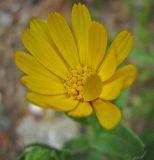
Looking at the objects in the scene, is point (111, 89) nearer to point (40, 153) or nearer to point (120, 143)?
point (40, 153)

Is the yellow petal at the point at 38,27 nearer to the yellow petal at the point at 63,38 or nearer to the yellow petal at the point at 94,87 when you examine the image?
the yellow petal at the point at 63,38

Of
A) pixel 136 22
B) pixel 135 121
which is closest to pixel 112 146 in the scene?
pixel 135 121

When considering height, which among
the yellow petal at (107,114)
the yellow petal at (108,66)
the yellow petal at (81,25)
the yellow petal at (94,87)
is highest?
the yellow petal at (81,25)

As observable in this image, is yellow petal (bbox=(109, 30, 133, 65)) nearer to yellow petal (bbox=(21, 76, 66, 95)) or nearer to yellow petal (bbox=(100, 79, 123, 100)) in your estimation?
yellow petal (bbox=(100, 79, 123, 100))

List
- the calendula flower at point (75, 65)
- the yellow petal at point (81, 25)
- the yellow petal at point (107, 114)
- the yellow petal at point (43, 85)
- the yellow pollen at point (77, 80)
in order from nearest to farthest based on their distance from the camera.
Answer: the yellow petal at point (107, 114) → the calendula flower at point (75, 65) → the yellow petal at point (43, 85) → the yellow petal at point (81, 25) → the yellow pollen at point (77, 80)

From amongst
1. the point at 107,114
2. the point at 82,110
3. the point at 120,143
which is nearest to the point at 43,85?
the point at 82,110

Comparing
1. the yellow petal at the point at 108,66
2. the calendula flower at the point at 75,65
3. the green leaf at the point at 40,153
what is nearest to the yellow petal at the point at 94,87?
the calendula flower at the point at 75,65
